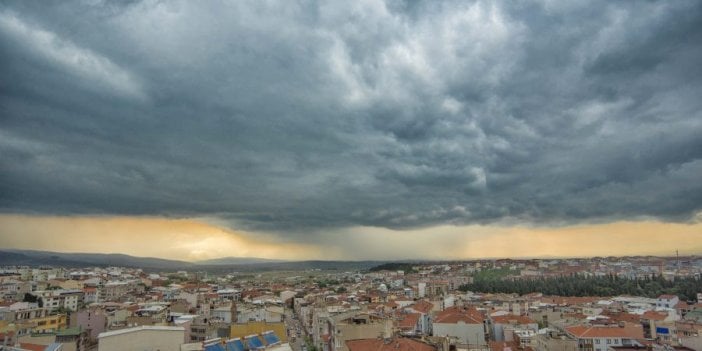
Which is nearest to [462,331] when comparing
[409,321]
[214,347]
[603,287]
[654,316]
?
[409,321]

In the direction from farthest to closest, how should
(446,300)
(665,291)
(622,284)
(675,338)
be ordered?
(622,284)
(665,291)
(446,300)
(675,338)

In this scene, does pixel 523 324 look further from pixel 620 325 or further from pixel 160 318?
pixel 160 318

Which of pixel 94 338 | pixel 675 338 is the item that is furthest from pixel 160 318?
pixel 675 338

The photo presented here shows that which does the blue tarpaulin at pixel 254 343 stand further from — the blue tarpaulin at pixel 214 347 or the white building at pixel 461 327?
the white building at pixel 461 327

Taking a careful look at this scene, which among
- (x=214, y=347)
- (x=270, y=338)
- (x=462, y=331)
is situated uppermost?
(x=214, y=347)

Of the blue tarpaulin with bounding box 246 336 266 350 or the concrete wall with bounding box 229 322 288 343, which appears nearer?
the blue tarpaulin with bounding box 246 336 266 350

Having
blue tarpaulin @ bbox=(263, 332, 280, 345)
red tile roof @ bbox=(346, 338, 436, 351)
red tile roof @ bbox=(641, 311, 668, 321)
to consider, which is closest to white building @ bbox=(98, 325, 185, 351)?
blue tarpaulin @ bbox=(263, 332, 280, 345)

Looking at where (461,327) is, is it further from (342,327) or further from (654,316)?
(654,316)

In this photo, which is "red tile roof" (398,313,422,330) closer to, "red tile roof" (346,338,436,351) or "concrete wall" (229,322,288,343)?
"concrete wall" (229,322,288,343)
